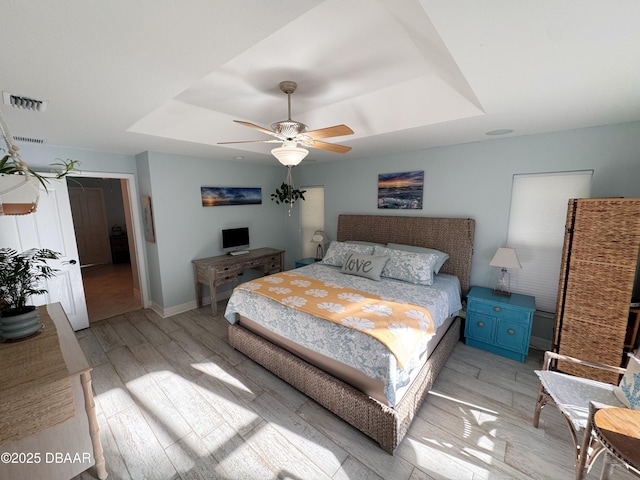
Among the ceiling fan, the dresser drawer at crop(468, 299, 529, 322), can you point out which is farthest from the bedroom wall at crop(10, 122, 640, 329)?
the ceiling fan

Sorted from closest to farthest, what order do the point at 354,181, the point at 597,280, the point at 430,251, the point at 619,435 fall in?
the point at 619,435 < the point at 597,280 < the point at 430,251 < the point at 354,181

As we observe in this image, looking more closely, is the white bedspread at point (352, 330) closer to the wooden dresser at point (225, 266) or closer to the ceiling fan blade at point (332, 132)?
the wooden dresser at point (225, 266)

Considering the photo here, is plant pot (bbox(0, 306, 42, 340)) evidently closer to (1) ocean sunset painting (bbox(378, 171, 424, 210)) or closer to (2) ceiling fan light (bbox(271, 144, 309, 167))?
(2) ceiling fan light (bbox(271, 144, 309, 167))

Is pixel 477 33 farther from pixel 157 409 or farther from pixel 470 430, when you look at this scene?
pixel 157 409

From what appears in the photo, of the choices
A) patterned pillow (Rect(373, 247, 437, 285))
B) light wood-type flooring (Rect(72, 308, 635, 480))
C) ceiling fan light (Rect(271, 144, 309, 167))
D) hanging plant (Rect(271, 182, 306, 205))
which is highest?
ceiling fan light (Rect(271, 144, 309, 167))

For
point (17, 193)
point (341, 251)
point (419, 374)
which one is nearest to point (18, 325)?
point (17, 193)

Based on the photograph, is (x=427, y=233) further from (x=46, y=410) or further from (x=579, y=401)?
(x=46, y=410)

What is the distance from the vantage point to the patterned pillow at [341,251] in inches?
142

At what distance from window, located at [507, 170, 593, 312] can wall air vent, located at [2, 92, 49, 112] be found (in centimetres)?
432

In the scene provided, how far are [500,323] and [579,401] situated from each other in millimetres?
1187

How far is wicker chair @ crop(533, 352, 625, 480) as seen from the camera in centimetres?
141

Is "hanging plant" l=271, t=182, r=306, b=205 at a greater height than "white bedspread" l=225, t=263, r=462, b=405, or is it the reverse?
"hanging plant" l=271, t=182, r=306, b=205

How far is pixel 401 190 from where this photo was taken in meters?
3.79

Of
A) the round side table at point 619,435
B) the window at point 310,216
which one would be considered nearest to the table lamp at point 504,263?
the round side table at point 619,435
